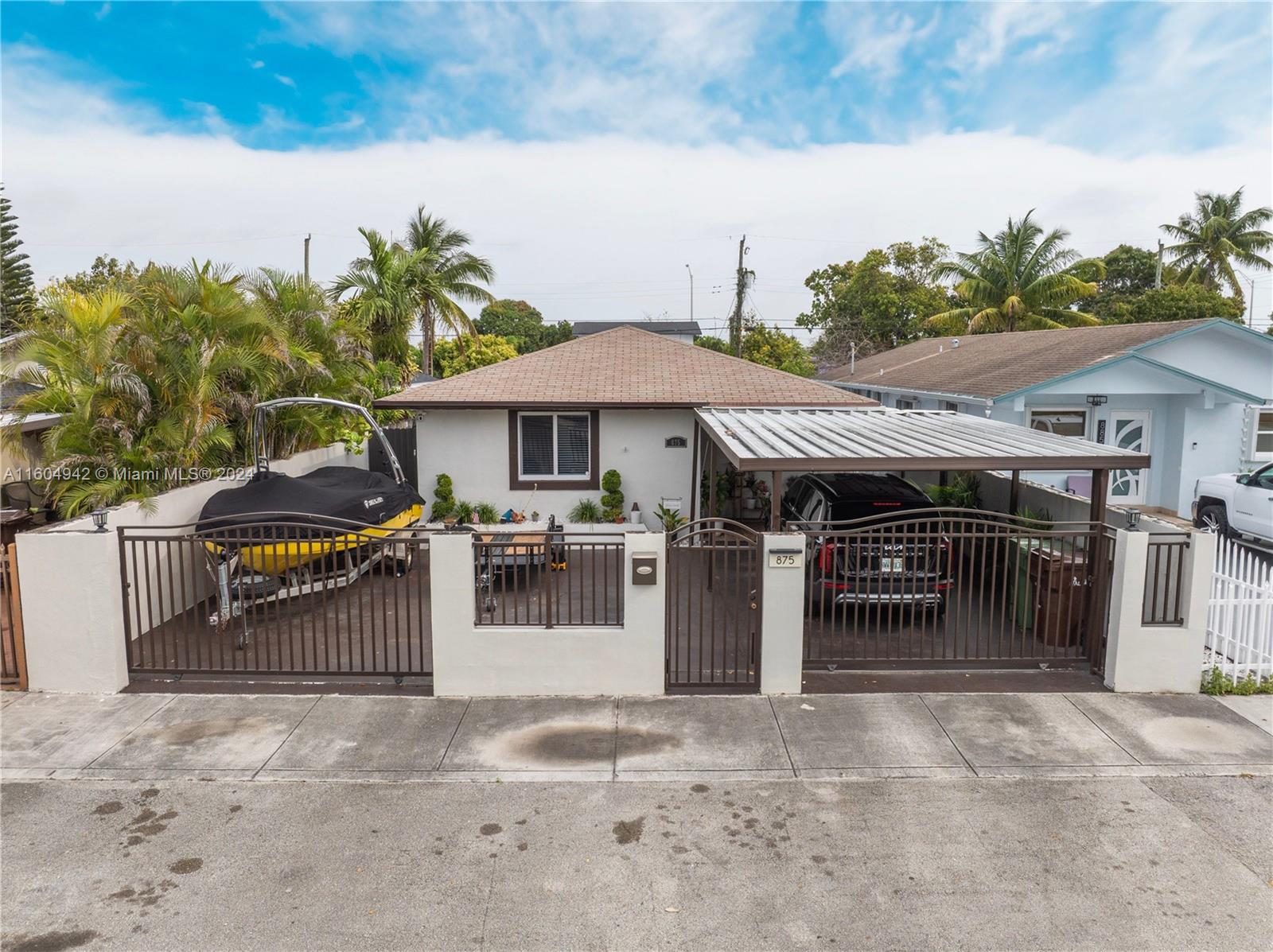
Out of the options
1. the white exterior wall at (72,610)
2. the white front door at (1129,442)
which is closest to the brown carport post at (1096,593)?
the white exterior wall at (72,610)

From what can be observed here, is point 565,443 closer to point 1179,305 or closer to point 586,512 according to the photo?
point 586,512

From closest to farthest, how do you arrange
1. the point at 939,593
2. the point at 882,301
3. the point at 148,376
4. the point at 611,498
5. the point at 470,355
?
the point at 939,593 → the point at 148,376 → the point at 611,498 → the point at 470,355 → the point at 882,301

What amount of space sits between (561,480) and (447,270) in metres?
14.2

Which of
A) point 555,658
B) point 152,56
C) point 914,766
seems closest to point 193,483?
point 555,658

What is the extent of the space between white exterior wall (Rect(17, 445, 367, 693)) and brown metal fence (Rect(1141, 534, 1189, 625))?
377 inches

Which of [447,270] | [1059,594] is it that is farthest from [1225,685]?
[447,270]

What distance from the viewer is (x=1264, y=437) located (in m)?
18.8

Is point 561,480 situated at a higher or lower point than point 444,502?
higher

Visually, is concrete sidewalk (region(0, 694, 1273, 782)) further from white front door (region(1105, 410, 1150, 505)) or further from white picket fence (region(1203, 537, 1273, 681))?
white front door (region(1105, 410, 1150, 505))

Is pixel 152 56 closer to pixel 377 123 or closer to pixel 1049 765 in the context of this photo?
pixel 377 123

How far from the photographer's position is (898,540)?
32.1 ft

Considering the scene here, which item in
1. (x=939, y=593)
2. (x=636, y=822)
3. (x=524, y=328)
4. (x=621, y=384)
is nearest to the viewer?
(x=636, y=822)

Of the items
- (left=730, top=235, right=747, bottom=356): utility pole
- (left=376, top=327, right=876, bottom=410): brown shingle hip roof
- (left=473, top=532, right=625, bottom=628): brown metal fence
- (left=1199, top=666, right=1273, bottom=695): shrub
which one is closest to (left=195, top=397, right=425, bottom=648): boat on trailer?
(left=473, top=532, right=625, bottom=628): brown metal fence

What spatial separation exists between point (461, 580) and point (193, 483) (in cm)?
549
